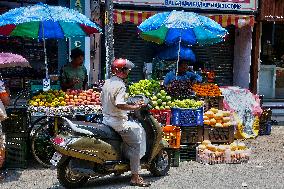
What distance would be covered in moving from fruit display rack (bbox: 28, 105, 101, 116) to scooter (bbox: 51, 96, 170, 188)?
1269mm

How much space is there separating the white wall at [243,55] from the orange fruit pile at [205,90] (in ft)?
17.1

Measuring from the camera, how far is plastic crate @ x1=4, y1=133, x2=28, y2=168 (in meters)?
8.08

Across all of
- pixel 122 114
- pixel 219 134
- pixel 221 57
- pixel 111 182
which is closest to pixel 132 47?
pixel 221 57

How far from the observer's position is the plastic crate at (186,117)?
29.1 ft

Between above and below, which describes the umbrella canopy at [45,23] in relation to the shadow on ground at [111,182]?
above

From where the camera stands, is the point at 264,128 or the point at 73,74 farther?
the point at 264,128

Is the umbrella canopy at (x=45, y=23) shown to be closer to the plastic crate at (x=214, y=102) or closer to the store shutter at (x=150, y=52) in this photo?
the plastic crate at (x=214, y=102)

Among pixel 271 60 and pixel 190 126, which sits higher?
pixel 271 60

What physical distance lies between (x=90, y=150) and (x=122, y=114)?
0.67 metres

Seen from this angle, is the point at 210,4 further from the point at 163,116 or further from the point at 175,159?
the point at 175,159

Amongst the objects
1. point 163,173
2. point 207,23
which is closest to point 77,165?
point 163,173

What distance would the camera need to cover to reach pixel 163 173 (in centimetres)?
781

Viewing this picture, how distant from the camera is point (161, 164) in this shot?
7.79m

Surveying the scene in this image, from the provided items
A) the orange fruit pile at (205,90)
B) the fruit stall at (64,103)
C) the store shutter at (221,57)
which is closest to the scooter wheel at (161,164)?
the fruit stall at (64,103)
